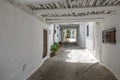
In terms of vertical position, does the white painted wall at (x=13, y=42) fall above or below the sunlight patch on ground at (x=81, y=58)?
above

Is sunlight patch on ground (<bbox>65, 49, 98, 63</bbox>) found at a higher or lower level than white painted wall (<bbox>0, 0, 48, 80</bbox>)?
lower

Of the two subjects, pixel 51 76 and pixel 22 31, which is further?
pixel 51 76

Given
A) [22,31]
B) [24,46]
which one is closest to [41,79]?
[24,46]

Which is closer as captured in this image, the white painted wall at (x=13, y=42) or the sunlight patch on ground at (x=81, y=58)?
the white painted wall at (x=13, y=42)

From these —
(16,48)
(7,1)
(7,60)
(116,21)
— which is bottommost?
(7,60)

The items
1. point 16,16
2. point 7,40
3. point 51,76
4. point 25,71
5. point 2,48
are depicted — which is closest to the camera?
point 2,48

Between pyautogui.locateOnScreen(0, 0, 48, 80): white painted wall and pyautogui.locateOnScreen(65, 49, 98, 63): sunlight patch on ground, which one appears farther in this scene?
pyautogui.locateOnScreen(65, 49, 98, 63): sunlight patch on ground

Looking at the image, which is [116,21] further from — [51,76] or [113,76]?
[51,76]

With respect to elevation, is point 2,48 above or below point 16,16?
below

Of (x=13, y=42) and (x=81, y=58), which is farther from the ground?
Answer: (x=13, y=42)

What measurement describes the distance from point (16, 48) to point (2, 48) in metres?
0.70

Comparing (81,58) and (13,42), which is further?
(81,58)

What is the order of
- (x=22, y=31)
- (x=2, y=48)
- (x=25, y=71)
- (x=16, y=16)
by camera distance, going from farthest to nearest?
(x=25, y=71) → (x=22, y=31) → (x=16, y=16) → (x=2, y=48)

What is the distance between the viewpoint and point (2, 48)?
109 inches
